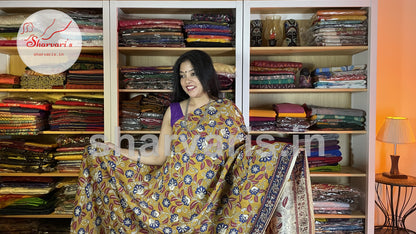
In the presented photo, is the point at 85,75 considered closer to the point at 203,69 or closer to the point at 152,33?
the point at 152,33

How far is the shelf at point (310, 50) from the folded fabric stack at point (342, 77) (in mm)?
148

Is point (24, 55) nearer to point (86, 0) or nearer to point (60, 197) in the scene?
point (86, 0)

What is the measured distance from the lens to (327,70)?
296 centimetres

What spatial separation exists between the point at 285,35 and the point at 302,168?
153cm

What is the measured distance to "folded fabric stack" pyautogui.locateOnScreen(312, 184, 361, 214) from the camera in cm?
300

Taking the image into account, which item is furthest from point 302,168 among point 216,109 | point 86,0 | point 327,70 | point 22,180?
point 22,180

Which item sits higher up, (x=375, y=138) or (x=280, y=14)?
(x=280, y=14)

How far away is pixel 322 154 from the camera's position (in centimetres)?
304

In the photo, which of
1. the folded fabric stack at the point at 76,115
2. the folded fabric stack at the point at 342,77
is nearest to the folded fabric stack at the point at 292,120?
the folded fabric stack at the point at 342,77

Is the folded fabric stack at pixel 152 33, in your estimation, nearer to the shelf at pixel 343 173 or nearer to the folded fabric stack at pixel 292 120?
the folded fabric stack at pixel 292 120

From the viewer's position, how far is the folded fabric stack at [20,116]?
2959mm

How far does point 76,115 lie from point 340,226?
2283 millimetres

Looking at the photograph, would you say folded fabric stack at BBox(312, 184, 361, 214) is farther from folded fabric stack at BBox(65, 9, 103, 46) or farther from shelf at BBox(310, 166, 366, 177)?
folded fabric stack at BBox(65, 9, 103, 46)

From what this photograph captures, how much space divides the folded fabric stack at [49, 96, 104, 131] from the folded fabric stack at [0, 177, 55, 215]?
46cm
